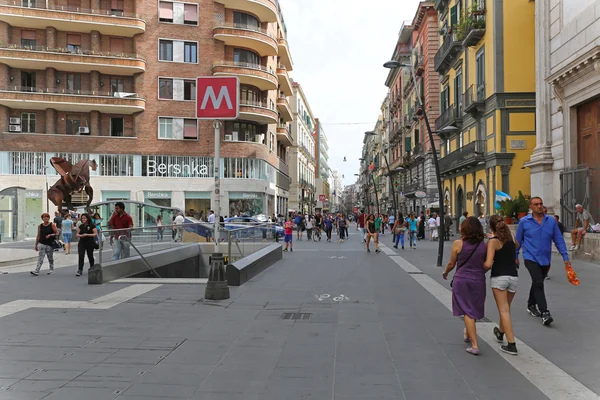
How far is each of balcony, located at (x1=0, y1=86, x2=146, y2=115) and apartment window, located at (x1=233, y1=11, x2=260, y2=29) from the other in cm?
989

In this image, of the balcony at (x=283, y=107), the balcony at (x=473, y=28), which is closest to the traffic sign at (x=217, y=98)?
the balcony at (x=473, y=28)

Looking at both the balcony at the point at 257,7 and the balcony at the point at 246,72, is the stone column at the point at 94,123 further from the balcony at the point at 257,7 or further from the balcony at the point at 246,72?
the balcony at the point at 257,7

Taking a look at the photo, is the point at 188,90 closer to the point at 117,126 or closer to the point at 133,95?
the point at 133,95

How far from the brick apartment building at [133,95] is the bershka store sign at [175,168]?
8 centimetres

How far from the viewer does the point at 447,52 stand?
1286 inches

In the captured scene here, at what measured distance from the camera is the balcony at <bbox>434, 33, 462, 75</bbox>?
31.7m

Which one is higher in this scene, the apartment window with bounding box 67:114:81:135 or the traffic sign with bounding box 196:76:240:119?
the apartment window with bounding box 67:114:81:135

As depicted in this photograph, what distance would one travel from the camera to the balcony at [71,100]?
35.8 metres

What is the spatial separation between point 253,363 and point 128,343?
1714 mm

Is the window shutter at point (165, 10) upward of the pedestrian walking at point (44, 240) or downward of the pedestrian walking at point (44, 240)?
upward

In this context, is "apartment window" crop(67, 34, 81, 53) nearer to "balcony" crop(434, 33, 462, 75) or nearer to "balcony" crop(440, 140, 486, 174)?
"balcony" crop(434, 33, 462, 75)

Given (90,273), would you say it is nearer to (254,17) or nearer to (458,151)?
(458,151)

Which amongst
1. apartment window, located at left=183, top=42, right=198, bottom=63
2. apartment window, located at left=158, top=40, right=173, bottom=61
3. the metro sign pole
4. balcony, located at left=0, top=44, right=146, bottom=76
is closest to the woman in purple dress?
the metro sign pole

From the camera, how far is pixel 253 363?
5.20 meters
